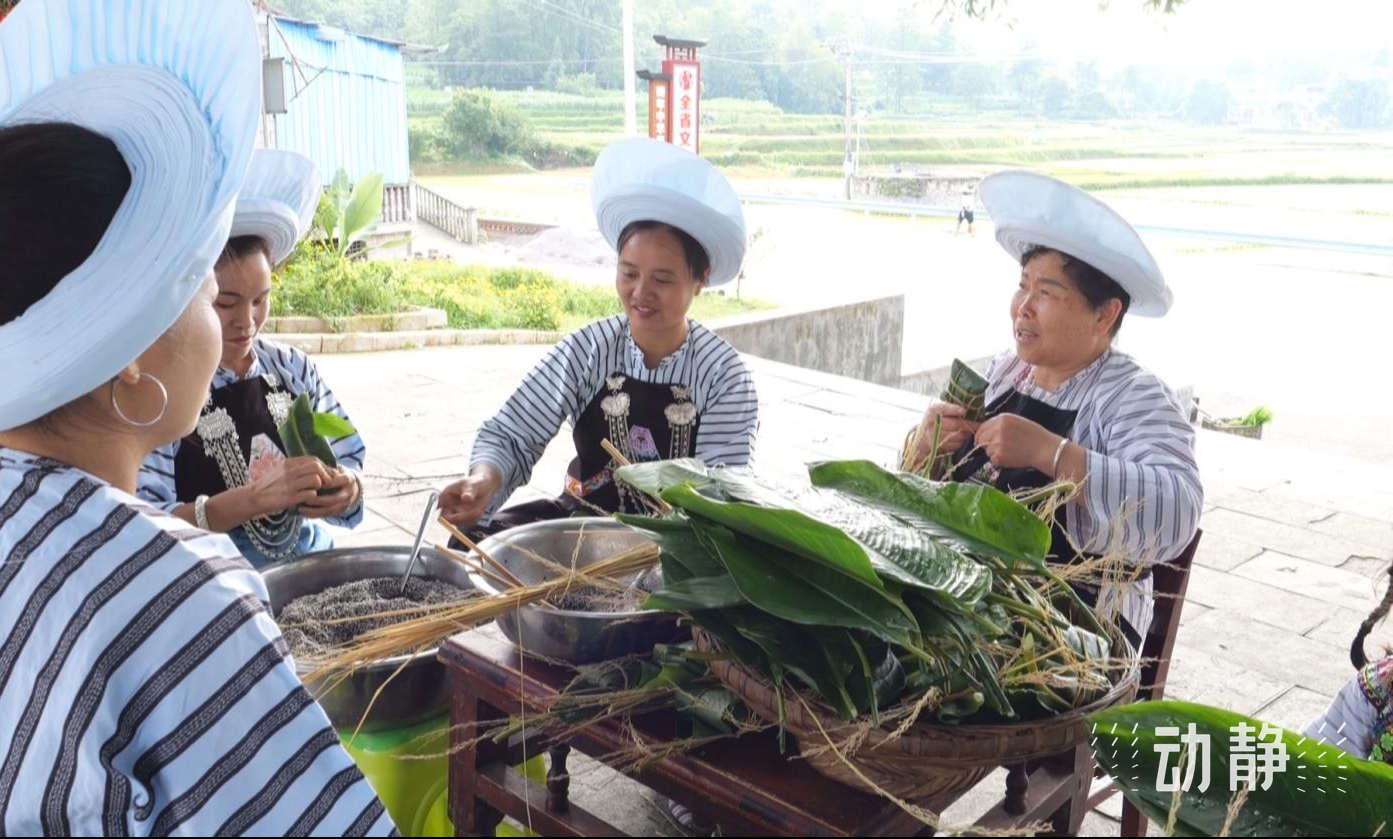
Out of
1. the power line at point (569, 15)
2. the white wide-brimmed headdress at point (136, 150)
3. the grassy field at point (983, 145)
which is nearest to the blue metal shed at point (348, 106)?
the white wide-brimmed headdress at point (136, 150)

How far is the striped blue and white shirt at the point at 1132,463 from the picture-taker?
2000mm

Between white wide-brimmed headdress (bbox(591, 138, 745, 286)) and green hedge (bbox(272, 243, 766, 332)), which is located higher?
white wide-brimmed headdress (bbox(591, 138, 745, 286))

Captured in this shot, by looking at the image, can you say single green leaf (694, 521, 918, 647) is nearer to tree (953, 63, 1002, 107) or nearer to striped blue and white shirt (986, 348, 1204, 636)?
striped blue and white shirt (986, 348, 1204, 636)

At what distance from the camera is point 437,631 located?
60.6 inches

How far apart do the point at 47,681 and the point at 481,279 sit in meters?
10.8

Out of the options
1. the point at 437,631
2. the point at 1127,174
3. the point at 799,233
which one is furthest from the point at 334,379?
the point at 1127,174

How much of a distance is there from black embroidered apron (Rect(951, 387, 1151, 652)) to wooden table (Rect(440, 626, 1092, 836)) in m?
0.42

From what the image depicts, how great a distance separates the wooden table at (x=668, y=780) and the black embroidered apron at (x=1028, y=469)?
415mm

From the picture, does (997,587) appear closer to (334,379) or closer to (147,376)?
(147,376)

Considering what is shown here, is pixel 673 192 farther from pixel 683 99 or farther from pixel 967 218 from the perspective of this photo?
pixel 967 218

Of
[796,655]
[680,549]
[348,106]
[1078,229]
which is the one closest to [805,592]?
[796,655]

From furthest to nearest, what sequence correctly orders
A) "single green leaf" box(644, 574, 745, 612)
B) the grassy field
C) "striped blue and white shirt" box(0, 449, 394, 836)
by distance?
1. the grassy field
2. "single green leaf" box(644, 574, 745, 612)
3. "striped blue and white shirt" box(0, 449, 394, 836)

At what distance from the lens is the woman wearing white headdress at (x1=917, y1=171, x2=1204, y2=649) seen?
2.02 metres

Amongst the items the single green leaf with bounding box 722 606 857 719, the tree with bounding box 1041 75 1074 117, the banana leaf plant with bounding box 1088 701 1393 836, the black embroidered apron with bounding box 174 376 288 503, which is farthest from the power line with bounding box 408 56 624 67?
the banana leaf plant with bounding box 1088 701 1393 836
